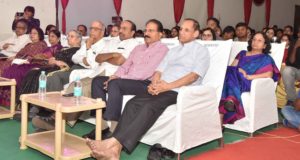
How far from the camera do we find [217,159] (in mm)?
2623

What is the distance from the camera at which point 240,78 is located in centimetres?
340

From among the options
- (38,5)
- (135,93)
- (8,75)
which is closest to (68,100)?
(135,93)

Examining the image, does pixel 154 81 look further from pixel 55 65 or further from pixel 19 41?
pixel 19 41

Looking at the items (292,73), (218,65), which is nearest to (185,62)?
(218,65)

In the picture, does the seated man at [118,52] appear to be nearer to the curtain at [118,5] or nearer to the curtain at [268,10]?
the curtain at [118,5]

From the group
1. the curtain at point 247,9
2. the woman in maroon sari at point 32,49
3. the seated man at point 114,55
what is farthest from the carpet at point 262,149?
the curtain at point 247,9

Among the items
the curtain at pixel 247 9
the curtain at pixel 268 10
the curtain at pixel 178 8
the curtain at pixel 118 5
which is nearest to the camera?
the curtain at pixel 118 5

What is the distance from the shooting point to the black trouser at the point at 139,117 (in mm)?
2424

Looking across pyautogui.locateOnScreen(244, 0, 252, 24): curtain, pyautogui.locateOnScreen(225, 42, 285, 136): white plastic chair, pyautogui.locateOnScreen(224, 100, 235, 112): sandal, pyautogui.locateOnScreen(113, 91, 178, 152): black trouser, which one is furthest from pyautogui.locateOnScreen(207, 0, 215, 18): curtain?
pyautogui.locateOnScreen(113, 91, 178, 152): black trouser

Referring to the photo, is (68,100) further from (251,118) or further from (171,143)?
(251,118)

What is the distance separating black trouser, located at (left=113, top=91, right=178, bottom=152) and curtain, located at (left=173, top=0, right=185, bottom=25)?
629 centimetres

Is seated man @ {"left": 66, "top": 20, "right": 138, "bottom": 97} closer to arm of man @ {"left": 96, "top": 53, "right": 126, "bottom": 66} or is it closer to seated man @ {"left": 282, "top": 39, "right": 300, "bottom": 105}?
arm of man @ {"left": 96, "top": 53, "right": 126, "bottom": 66}

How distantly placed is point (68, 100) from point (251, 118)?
5.42 feet

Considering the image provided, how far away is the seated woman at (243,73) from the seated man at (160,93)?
455 mm
